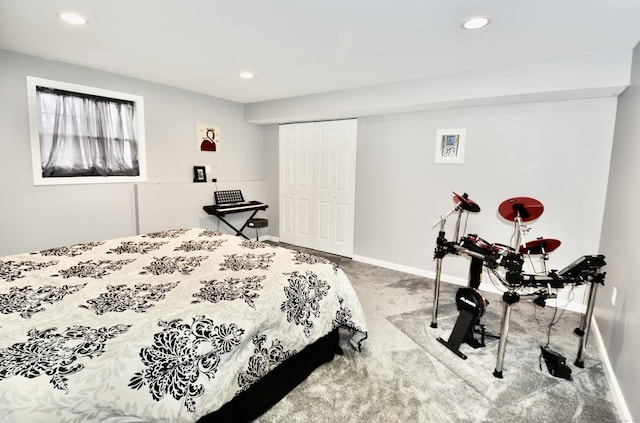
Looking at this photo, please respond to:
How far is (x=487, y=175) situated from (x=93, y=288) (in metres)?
3.62

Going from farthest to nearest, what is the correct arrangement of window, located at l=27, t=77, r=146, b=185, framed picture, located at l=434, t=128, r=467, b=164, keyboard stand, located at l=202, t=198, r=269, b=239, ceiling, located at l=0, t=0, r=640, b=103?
keyboard stand, located at l=202, t=198, r=269, b=239, framed picture, located at l=434, t=128, r=467, b=164, window, located at l=27, t=77, r=146, b=185, ceiling, located at l=0, t=0, r=640, b=103

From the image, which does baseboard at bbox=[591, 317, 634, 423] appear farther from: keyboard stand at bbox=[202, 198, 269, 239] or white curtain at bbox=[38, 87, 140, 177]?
white curtain at bbox=[38, 87, 140, 177]

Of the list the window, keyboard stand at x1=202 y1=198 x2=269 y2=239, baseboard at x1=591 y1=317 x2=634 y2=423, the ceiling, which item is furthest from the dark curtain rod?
baseboard at x1=591 y1=317 x2=634 y2=423

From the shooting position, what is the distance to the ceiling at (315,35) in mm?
1959

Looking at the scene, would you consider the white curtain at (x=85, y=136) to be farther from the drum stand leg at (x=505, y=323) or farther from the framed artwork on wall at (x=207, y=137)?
the drum stand leg at (x=505, y=323)

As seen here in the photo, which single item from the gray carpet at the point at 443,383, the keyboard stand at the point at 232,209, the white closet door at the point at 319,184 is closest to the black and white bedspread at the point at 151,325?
the gray carpet at the point at 443,383

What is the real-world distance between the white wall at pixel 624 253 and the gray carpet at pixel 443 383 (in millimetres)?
214

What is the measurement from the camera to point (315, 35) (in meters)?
2.38

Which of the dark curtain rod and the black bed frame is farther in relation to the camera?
the dark curtain rod

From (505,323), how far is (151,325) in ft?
6.64

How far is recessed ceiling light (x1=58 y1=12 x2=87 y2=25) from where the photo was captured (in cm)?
215

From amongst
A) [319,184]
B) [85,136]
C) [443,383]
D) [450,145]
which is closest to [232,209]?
[319,184]

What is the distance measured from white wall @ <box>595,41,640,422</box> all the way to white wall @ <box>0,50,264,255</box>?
4.44 metres

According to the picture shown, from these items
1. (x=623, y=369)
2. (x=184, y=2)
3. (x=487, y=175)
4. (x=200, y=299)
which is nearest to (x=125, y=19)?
(x=184, y=2)
